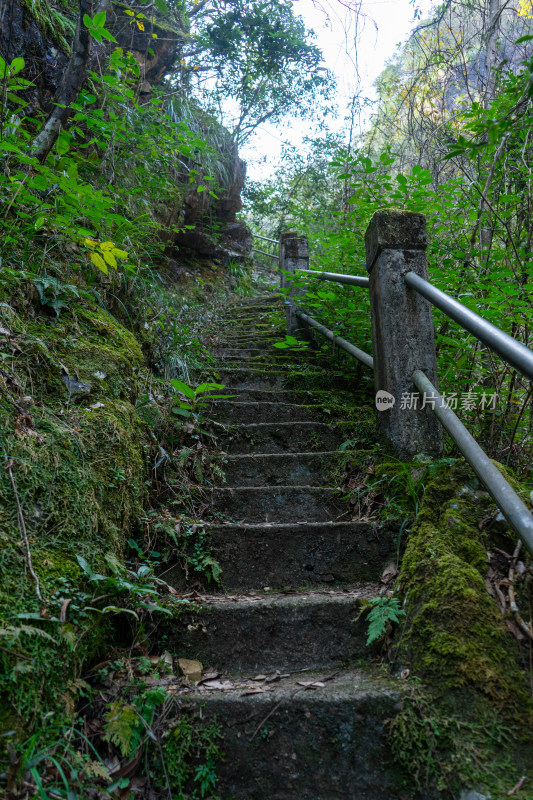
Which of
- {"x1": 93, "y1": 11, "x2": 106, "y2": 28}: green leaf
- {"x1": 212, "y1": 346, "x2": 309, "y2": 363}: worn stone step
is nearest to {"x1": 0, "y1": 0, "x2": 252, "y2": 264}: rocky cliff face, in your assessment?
{"x1": 93, "y1": 11, "x2": 106, "y2": 28}: green leaf

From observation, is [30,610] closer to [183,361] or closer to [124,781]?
[124,781]

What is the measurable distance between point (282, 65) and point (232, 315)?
A: 5.86 metres

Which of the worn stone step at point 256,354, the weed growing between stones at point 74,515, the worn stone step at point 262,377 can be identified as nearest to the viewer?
the weed growing between stones at point 74,515

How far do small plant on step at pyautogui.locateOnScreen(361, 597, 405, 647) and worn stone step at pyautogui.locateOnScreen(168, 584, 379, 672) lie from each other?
9 cm

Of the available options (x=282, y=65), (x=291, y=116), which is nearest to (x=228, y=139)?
(x=282, y=65)

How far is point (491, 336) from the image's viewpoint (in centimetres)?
147

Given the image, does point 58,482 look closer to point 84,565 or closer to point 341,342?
point 84,565

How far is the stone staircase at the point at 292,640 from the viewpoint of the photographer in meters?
1.33

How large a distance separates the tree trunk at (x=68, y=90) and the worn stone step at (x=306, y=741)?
290cm

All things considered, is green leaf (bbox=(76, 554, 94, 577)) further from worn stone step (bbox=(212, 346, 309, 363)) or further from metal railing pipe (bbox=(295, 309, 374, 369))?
worn stone step (bbox=(212, 346, 309, 363))

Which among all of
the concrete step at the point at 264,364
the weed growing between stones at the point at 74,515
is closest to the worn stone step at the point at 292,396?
the concrete step at the point at 264,364

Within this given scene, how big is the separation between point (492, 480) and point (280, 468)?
1.46 meters

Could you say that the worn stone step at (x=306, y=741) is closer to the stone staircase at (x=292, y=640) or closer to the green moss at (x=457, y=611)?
the stone staircase at (x=292, y=640)

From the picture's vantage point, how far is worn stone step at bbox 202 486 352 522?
2465 mm
